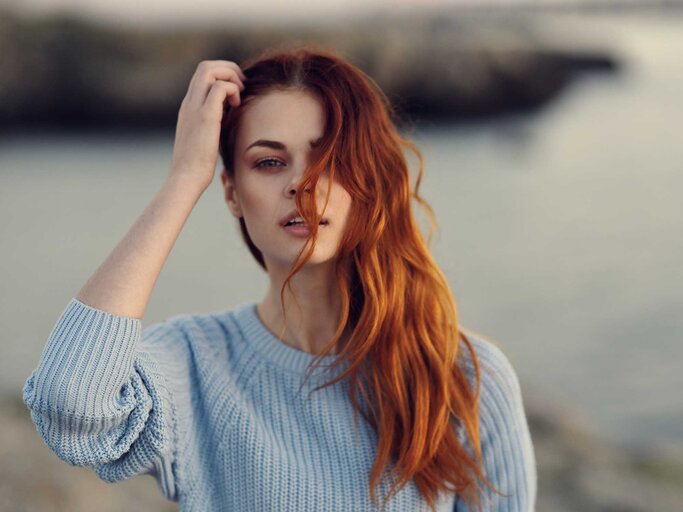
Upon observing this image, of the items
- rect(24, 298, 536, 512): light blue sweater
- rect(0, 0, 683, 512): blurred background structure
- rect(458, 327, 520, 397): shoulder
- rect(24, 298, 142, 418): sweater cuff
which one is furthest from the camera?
rect(0, 0, 683, 512): blurred background structure

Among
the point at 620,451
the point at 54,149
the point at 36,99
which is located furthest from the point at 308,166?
the point at 36,99

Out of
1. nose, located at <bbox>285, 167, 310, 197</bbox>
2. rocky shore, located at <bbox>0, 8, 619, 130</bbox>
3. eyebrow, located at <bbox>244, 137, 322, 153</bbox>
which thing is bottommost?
nose, located at <bbox>285, 167, 310, 197</bbox>

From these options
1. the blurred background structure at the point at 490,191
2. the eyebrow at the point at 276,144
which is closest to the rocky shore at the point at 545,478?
the blurred background structure at the point at 490,191

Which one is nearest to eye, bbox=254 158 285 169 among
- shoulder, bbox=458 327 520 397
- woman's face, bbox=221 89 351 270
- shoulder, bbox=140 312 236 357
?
woman's face, bbox=221 89 351 270

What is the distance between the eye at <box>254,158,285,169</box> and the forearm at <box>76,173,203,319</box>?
0.48ft

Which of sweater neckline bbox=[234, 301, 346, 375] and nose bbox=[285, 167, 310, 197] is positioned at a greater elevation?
Result: nose bbox=[285, 167, 310, 197]

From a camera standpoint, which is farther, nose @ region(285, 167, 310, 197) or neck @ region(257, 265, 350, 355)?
neck @ region(257, 265, 350, 355)

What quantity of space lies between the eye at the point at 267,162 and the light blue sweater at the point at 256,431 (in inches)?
13.1

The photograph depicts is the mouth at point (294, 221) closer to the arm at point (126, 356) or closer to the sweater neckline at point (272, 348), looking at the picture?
the arm at point (126, 356)

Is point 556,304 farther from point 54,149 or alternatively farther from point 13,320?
point 54,149

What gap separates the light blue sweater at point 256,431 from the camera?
1.47 meters

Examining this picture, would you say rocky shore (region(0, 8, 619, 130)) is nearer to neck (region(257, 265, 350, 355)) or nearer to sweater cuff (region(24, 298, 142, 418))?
neck (region(257, 265, 350, 355))

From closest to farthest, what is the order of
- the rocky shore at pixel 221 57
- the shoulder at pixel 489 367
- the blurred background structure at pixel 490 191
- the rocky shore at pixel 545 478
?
the shoulder at pixel 489 367 → the rocky shore at pixel 545 478 → the blurred background structure at pixel 490 191 → the rocky shore at pixel 221 57

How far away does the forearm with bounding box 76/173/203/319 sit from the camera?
4.50ft
